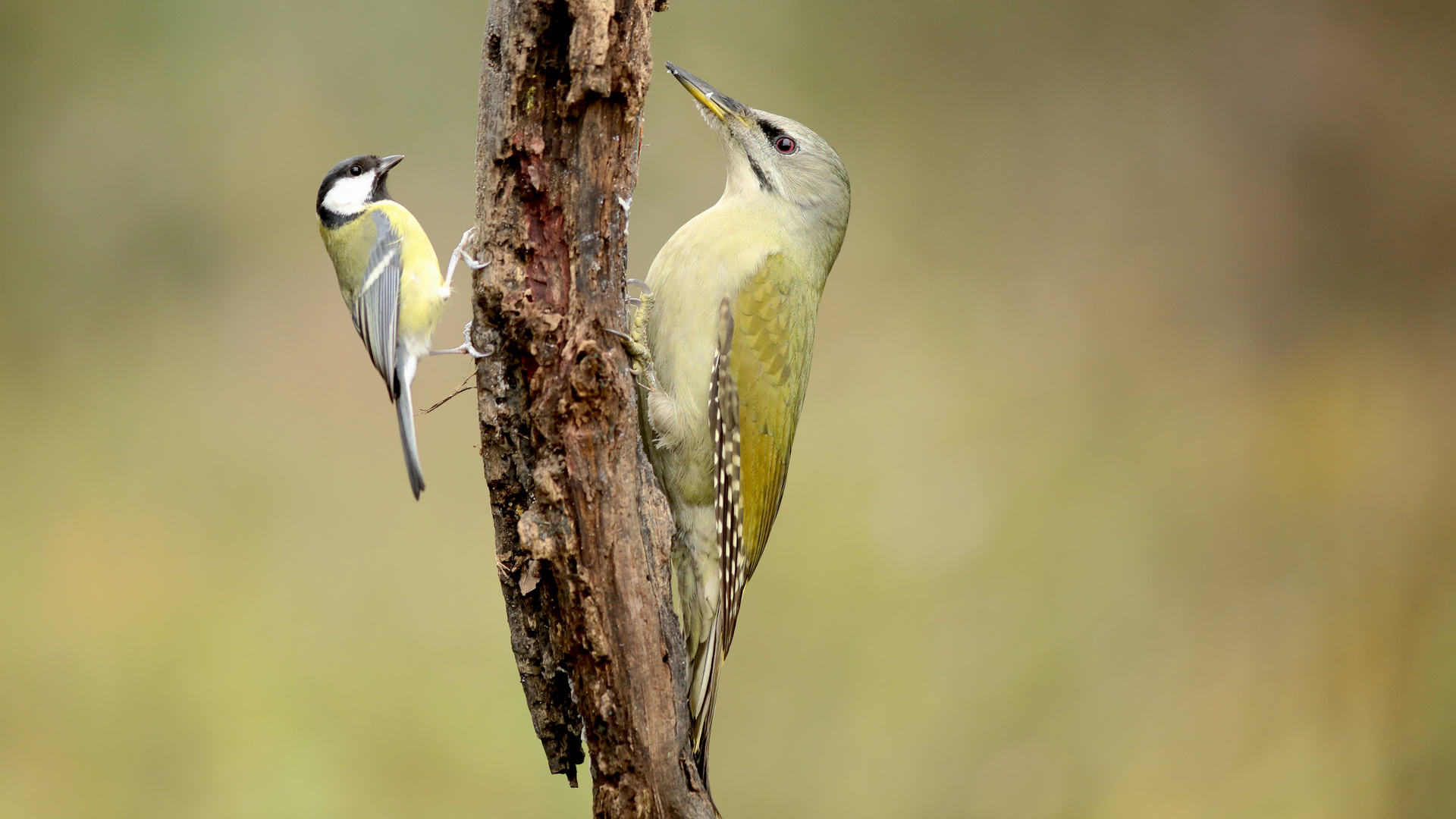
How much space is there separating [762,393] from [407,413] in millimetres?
1039

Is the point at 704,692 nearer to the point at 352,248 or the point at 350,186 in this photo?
→ the point at 352,248

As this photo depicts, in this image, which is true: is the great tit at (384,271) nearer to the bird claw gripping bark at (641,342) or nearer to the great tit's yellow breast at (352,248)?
the great tit's yellow breast at (352,248)

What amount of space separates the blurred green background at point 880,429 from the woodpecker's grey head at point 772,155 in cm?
101

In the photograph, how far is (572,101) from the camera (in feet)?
6.72

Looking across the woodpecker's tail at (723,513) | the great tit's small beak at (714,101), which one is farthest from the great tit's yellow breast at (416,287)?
the great tit's small beak at (714,101)

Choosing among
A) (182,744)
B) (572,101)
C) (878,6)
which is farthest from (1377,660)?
(182,744)

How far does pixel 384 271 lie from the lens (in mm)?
2742

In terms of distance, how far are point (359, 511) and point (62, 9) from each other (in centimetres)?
229

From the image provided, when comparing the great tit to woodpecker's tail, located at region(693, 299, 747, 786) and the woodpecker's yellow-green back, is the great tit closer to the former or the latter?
the woodpecker's yellow-green back

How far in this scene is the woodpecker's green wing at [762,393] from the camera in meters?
2.75

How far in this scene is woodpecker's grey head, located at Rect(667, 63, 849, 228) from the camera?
2.99 meters

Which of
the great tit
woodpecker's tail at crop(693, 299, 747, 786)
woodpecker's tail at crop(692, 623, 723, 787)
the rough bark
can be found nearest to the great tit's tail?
the great tit

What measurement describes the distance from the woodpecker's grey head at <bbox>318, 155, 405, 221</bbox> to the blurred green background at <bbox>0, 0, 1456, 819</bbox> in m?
0.87

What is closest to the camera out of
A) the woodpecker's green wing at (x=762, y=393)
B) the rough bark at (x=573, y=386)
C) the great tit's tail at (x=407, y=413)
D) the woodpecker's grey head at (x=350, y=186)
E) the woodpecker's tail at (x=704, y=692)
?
the rough bark at (x=573, y=386)
